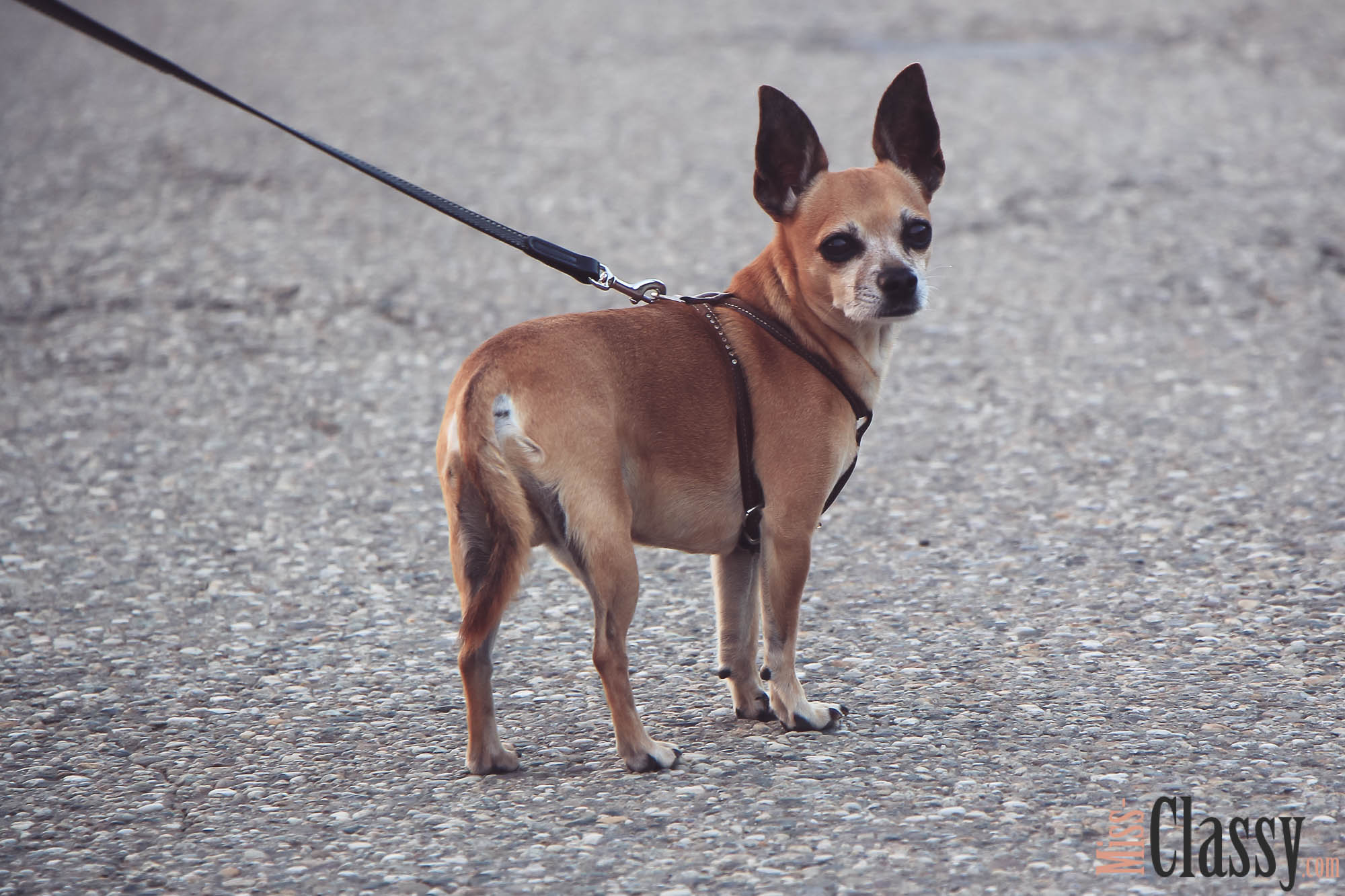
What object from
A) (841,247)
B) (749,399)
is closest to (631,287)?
(749,399)

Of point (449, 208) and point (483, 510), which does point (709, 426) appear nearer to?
point (483, 510)

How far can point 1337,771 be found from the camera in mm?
3404

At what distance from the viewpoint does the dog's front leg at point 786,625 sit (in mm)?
3697

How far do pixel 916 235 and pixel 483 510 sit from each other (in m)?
1.50

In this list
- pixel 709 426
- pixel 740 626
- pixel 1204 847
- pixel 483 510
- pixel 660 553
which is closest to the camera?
pixel 1204 847

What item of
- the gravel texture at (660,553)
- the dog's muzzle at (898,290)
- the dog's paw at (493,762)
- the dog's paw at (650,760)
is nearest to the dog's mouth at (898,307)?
the dog's muzzle at (898,290)

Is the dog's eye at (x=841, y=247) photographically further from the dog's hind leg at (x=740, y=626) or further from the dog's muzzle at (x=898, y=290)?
the dog's hind leg at (x=740, y=626)

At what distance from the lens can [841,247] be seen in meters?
3.72

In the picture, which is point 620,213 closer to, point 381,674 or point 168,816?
point 381,674

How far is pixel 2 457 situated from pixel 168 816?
3571 mm

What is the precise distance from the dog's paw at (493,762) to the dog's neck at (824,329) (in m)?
1.46

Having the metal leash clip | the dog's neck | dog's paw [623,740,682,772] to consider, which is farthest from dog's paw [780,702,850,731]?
the metal leash clip

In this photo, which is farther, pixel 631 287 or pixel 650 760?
pixel 631 287

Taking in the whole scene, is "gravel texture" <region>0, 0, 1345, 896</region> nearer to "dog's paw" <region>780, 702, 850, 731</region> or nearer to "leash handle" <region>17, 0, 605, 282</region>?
"dog's paw" <region>780, 702, 850, 731</region>
